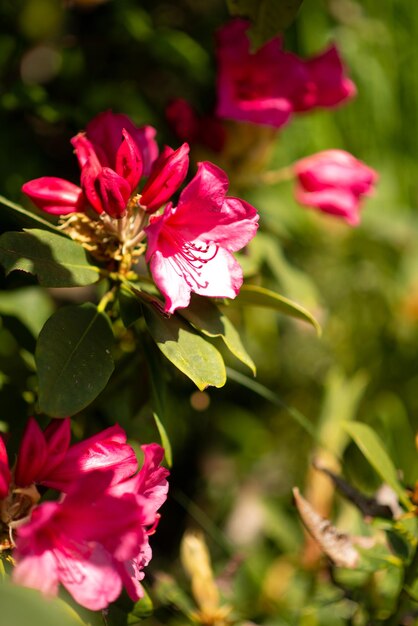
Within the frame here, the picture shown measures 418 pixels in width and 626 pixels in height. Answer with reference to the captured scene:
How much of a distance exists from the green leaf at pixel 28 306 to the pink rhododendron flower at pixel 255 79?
373 millimetres

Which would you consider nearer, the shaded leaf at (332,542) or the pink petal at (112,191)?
the pink petal at (112,191)

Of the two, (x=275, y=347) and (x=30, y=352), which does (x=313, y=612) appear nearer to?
(x=30, y=352)

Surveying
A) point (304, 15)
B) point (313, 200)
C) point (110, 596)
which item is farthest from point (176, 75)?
point (110, 596)

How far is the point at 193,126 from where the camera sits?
1195 mm

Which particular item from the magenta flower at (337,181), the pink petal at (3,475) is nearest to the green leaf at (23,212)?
the pink petal at (3,475)

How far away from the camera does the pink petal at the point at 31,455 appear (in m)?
0.71

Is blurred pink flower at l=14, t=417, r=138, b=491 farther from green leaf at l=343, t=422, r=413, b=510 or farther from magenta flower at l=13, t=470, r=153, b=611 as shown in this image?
green leaf at l=343, t=422, r=413, b=510

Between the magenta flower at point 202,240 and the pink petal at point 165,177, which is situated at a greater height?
the pink petal at point 165,177

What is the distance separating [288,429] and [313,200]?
75cm

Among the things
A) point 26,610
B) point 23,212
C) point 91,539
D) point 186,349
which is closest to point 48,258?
point 23,212

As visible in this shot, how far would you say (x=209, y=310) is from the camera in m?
0.86

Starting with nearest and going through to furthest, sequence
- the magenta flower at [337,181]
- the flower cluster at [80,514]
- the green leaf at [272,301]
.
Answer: the flower cluster at [80,514] < the green leaf at [272,301] < the magenta flower at [337,181]

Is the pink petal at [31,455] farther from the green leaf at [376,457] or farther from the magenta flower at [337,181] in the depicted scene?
the magenta flower at [337,181]

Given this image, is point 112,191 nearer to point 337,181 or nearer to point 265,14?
point 265,14
